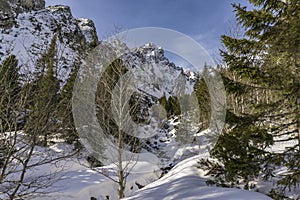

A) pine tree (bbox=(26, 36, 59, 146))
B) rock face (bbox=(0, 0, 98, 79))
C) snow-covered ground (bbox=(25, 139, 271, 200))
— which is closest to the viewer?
pine tree (bbox=(26, 36, 59, 146))

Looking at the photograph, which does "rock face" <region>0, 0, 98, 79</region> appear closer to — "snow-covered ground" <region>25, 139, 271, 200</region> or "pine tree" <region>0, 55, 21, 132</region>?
"pine tree" <region>0, 55, 21, 132</region>

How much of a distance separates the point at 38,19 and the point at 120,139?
4567cm

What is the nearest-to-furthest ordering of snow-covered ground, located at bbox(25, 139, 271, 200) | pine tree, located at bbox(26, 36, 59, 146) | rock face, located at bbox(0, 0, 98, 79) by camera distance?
pine tree, located at bbox(26, 36, 59, 146) < snow-covered ground, located at bbox(25, 139, 271, 200) < rock face, located at bbox(0, 0, 98, 79)

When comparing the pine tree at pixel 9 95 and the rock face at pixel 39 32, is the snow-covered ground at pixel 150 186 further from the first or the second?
the rock face at pixel 39 32

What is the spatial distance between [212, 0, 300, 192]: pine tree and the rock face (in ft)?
10.1

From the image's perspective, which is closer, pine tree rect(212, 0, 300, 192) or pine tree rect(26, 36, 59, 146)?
pine tree rect(26, 36, 59, 146)

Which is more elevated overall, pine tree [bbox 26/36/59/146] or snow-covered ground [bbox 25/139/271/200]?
pine tree [bbox 26/36/59/146]

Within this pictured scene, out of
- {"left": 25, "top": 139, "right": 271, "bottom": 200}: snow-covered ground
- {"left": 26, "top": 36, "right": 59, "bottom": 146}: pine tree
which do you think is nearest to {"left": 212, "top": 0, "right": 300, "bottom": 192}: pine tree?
{"left": 25, "top": 139, "right": 271, "bottom": 200}: snow-covered ground

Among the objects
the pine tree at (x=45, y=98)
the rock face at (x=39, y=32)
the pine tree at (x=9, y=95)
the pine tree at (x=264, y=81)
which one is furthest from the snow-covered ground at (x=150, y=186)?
the rock face at (x=39, y=32)

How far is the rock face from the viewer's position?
3508 millimetres

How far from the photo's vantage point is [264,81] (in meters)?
3.76

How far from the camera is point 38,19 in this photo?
42156 millimetres

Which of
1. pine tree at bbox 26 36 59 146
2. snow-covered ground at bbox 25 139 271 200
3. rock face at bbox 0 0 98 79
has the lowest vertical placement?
snow-covered ground at bbox 25 139 271 200

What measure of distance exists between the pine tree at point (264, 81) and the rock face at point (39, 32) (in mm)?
3066
